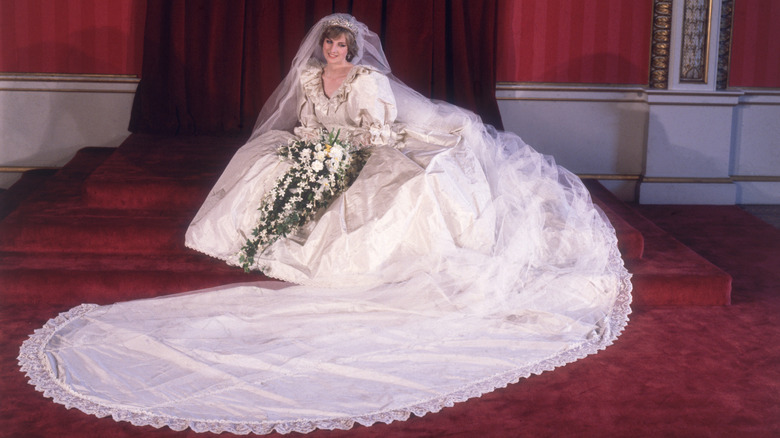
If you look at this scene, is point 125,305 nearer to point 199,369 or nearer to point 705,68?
point 199,369

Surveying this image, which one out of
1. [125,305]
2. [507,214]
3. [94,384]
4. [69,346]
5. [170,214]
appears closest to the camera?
[94,384]

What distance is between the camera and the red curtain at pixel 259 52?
6086mm

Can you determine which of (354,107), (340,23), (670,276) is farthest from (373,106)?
(670,276)

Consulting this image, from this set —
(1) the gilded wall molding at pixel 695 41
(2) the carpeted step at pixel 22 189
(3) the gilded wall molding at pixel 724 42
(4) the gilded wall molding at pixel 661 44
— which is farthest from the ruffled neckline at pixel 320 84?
(3) the gilded wall molding at pixel 724 42

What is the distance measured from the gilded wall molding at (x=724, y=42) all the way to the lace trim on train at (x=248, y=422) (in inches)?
118

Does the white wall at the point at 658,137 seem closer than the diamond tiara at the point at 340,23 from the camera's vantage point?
No

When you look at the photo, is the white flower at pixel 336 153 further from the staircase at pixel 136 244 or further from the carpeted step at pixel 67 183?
the carpeted step at pixel 67 183

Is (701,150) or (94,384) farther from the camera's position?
(701,150)

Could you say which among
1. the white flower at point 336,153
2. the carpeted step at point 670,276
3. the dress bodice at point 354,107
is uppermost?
the dress bodice at point 354,107

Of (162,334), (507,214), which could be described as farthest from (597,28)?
(162,334)

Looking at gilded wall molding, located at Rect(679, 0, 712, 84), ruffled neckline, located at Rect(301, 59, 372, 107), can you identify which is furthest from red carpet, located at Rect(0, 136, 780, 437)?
gilded wall molding, located at Rect(679, 0, 712, 84)

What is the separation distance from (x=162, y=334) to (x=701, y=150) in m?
4.31

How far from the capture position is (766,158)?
6465 millimetres

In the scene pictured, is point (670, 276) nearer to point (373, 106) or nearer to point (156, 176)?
point (373, 106)
